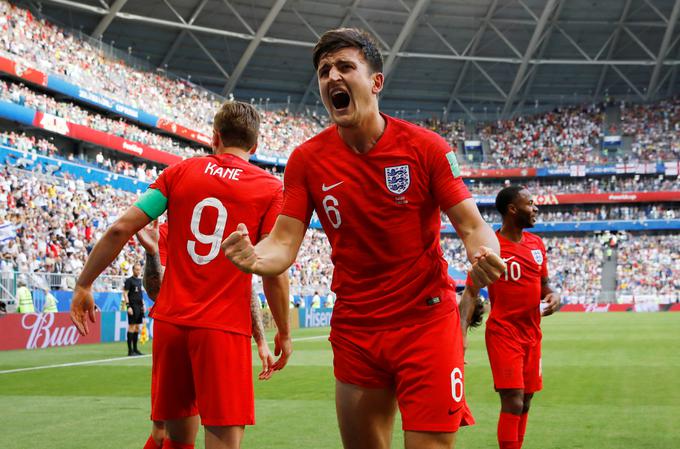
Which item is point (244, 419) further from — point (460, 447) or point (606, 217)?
point (606, 217)

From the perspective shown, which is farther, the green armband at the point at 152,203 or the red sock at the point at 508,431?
the red sock at the point at 508,431

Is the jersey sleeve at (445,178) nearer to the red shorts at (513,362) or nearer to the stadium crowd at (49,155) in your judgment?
the red shorts at (513,362)

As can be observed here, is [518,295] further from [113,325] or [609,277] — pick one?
[609,277]

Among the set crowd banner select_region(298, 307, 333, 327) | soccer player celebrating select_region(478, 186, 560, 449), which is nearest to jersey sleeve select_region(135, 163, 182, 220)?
soccer player celebrating select_region(478, 186, 560, 449)

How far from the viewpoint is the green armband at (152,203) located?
475 centimetres

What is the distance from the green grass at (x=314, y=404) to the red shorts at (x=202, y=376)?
12.2 ft

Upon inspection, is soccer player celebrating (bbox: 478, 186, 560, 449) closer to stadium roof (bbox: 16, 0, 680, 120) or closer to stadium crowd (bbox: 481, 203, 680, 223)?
stadium roof (bbox: 16, 0, 680, 120)

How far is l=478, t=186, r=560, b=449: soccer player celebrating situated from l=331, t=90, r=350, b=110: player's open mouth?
3655mm

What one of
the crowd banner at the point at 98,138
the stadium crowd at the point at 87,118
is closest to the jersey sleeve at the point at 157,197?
the stadium crowd at the point at 87,118

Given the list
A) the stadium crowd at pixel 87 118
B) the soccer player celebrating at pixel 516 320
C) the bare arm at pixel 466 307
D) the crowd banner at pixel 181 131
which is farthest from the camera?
the crowd banner at pixel 181 131

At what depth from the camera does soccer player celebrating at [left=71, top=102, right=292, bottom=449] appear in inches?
180

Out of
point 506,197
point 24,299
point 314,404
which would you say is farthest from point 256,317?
point 24,299

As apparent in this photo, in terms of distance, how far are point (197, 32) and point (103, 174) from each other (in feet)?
63.9

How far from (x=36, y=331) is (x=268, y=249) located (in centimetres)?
1959
